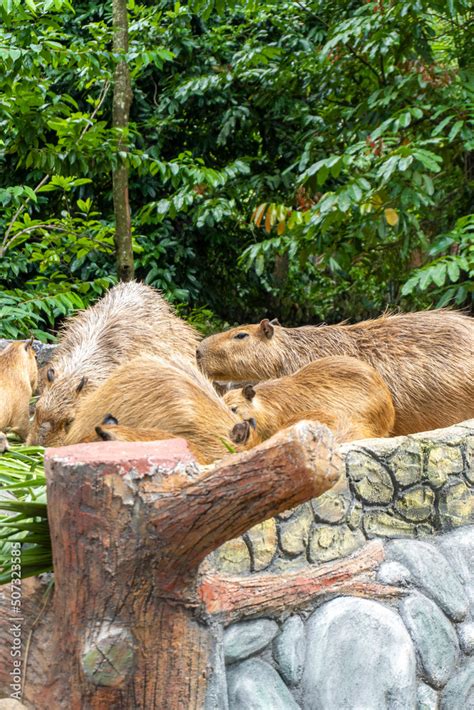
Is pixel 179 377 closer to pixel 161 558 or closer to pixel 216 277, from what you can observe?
pixel 161 558

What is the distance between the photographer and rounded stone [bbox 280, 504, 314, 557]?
271 cm

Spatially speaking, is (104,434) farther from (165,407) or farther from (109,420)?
(165,407)

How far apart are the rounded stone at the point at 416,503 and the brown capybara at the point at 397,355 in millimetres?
839

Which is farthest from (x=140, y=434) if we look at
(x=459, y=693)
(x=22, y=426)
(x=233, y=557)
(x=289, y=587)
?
(x=22, y=426)

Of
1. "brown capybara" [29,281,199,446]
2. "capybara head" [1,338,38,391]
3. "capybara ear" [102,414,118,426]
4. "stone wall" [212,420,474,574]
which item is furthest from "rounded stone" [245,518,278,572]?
"capybara head" [1,338,38,391]

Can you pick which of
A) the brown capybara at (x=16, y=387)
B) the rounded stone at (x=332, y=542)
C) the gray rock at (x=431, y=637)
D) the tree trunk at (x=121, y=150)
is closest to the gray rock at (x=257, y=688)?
the rounded stone at (x=332, y=542)

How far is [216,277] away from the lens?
9.52 meters

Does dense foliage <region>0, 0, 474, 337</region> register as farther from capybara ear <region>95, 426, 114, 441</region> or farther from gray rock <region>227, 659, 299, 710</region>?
gray rock <region>227, 659, 299, 710</region>

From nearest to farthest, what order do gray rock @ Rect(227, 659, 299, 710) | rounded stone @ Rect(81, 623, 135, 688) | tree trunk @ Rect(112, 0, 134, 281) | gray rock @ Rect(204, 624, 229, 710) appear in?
rounded stone @ Rect(81, 623, 135, 688) < gray rock @ Rect(204, 624, 229, 710) < gray rock @ Rect(227, 659, 299, 710) < tree trunk @ Rect(112, 0, 134, 281)

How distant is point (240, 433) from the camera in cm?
295

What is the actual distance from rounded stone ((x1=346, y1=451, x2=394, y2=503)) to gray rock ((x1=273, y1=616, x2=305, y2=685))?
0.53 meters

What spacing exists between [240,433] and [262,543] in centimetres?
43

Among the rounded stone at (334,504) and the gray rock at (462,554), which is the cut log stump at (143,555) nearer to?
the rounded stone at (334,504)

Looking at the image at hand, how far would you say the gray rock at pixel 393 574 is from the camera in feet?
9.46
